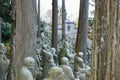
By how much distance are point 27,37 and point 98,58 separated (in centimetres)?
439

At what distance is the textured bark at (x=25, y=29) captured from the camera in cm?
618

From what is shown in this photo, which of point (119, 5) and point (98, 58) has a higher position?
point (119, 5)

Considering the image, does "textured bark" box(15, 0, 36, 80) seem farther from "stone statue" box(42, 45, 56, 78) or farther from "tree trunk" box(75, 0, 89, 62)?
"tree trunk" box(75, 0, 89, 62)

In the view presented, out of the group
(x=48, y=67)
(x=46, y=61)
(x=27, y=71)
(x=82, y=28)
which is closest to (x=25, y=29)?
(x=46, y=61)

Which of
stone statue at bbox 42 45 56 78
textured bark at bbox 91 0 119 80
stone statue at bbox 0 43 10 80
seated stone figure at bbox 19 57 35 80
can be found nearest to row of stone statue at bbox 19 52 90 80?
seated stone figure at bbox 19 57 35 80

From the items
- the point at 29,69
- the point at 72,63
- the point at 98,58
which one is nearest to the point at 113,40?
the point at 98,58

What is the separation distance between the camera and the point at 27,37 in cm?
624

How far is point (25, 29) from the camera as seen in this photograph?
20.5 ft

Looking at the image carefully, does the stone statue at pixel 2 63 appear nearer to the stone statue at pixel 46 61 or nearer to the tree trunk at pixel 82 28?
the stone statue at pixel 46 61

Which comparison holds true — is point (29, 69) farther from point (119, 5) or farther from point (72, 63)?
point (119, 5)

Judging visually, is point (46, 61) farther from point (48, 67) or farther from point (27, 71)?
point (27, 71)

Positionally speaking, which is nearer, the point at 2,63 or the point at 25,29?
the point at 25,29

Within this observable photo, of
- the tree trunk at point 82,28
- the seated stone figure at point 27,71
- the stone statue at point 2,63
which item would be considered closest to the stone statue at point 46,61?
the stone statue at point 2,63

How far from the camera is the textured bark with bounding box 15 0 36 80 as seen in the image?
6180 millimetres
